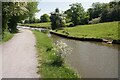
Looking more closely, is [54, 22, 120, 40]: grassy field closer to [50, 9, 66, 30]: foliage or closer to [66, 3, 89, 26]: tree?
[50, 9, 66, 30]: foliage

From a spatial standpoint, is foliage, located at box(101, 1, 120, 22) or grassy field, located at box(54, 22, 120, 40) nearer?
grassy field, located at box(54, 22, 120, 40)

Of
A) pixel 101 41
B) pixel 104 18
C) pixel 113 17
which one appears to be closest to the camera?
pixel 101 41

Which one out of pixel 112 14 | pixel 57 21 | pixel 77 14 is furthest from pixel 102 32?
pixel 77 14

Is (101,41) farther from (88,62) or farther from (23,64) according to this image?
(23,64)

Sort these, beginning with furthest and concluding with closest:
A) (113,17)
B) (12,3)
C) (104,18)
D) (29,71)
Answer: (104,18) → (113,17) → (12,3) → (29,71)

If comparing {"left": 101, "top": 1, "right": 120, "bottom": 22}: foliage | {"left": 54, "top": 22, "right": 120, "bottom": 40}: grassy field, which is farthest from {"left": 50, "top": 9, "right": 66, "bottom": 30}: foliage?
{"left": 54, "top": 22, "right": 120, "bottom": 40}: grassy field

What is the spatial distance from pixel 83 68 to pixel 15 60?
14.3 ft

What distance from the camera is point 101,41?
37.7 metres

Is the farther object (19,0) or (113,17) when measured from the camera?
(113,17)

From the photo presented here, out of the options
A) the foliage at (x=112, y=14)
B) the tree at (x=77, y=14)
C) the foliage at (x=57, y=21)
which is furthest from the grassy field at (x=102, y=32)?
the tree at (x=77, y=14)

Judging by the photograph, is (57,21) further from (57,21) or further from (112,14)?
(112,14)

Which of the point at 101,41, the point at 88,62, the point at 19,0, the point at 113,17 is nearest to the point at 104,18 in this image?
the point at 113,17

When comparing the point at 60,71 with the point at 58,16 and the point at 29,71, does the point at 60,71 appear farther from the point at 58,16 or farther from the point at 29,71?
the point at 58,16

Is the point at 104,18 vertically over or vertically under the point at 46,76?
over
